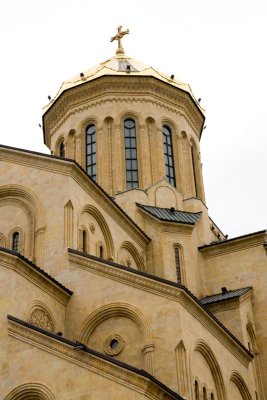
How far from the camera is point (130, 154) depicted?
114ft

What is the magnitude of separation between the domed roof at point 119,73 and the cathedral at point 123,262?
0.11 m

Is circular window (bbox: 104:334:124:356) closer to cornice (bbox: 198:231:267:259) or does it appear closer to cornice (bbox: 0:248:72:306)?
cornice (bbox: 0:248:72:306)

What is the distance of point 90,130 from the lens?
35.7m

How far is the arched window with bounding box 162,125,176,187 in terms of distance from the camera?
114 feet

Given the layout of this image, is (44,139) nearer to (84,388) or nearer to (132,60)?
(132,60)

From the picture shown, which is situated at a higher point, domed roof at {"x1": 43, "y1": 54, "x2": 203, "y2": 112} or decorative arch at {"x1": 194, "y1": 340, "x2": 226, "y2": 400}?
domed roof at {"x1": 43, "y1": 54, "x2": 203, "y2": 112}

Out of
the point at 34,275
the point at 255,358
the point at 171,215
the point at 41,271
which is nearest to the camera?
the point at 34,275

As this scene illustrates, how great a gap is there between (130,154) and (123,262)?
8477 mm

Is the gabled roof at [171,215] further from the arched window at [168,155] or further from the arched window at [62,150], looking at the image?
the arched window at [62,150]

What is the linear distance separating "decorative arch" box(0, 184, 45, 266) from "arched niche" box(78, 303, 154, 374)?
2.81 metres

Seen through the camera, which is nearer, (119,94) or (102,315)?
(102,315)

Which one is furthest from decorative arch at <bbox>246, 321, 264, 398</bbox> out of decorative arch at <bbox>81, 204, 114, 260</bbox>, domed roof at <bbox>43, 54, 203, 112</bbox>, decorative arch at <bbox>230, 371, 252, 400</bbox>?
domed roof at <bbox>43, 54, 203, 112</bbox>

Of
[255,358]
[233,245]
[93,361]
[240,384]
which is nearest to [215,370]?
[240,384]

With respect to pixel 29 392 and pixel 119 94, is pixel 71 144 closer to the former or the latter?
pixel 119 94
